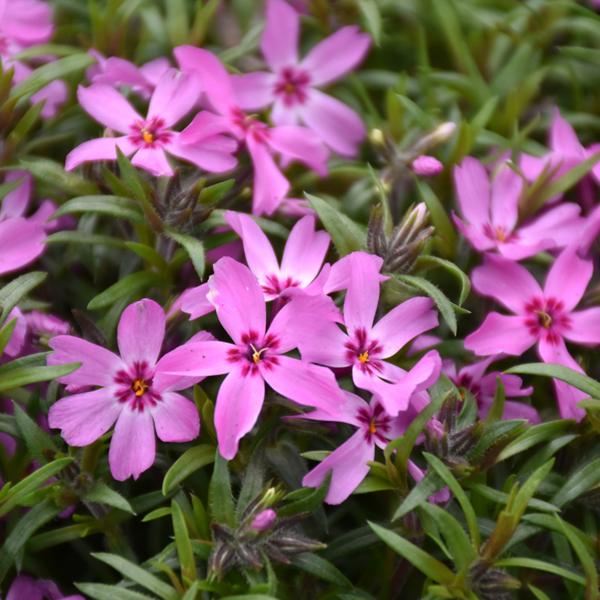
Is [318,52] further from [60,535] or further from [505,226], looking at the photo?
[60,535]

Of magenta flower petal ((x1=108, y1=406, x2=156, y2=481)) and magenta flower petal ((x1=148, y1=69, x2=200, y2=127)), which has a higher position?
magenta flower petal ((x1=148, y1=69, x2=200, y2=127))

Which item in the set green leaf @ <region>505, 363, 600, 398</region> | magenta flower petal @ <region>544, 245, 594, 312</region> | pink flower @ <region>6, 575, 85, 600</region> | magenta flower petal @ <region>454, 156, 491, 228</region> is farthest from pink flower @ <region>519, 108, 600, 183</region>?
pink flower @ <region>6, 575, 85, 600</region>

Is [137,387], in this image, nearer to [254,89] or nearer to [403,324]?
[403,324]

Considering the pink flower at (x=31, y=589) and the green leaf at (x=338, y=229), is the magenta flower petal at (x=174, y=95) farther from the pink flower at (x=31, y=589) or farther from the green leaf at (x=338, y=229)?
the pink flower at (x=31, y=589)

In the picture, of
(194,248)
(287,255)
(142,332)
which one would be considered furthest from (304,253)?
(142,332)

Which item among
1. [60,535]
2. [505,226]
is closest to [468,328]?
[505,226]

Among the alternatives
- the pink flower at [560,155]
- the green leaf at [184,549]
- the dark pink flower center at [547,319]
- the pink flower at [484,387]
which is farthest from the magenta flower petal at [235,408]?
the pink flower at [560,155]

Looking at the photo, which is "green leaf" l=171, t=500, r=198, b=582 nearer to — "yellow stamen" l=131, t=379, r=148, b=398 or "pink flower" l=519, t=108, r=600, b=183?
"yellow stamen" l=131, t=379, r=148, b=398
